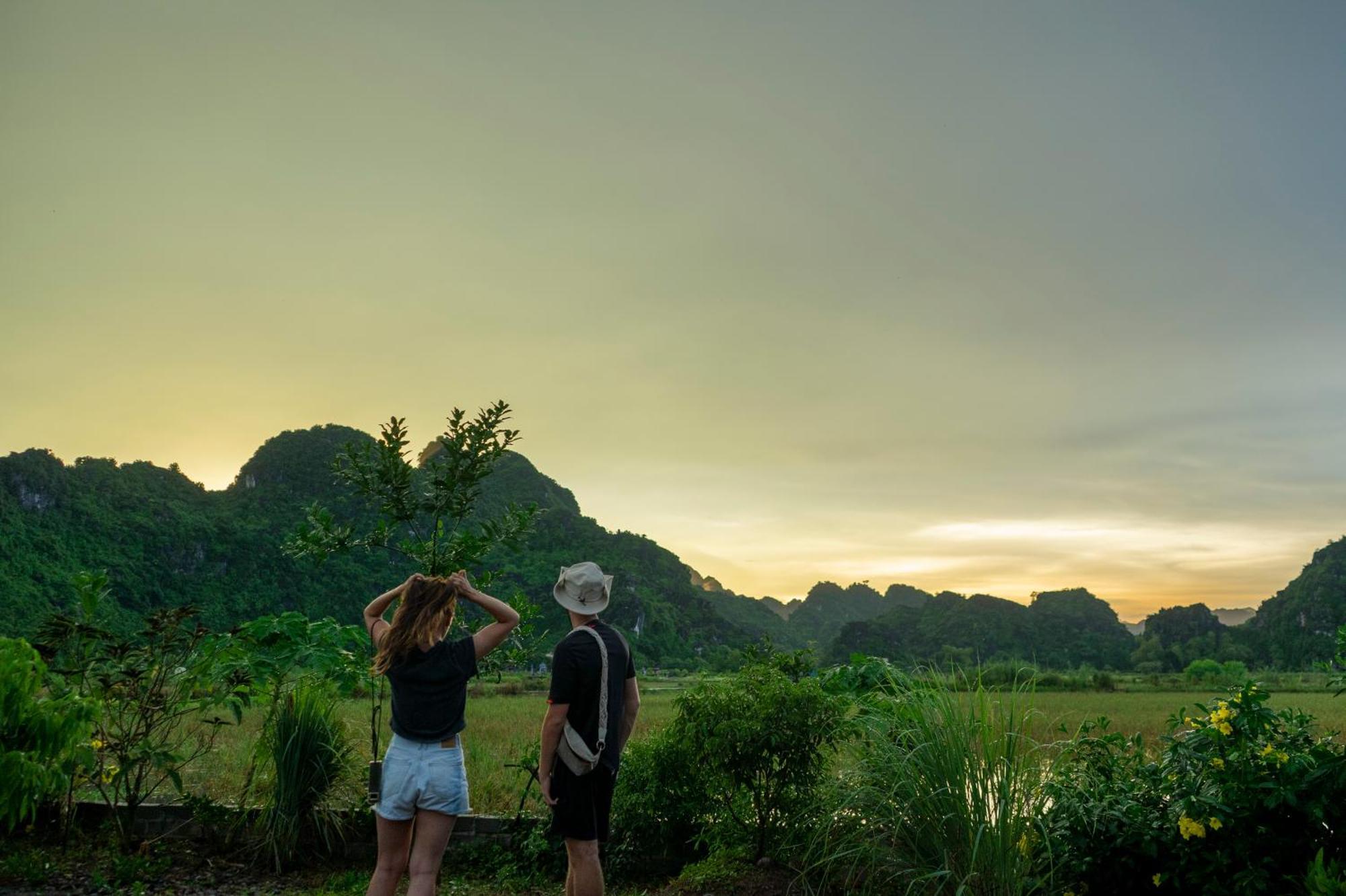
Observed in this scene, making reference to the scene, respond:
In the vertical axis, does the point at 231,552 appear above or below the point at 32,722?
above

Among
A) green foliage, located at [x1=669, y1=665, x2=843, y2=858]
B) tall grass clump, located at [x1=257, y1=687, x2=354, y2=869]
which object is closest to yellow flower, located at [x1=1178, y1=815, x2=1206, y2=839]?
green foliage, located at [x1=669, y1=665, x2=843, y2=858]

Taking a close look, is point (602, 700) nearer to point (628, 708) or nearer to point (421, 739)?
point (628, 708)

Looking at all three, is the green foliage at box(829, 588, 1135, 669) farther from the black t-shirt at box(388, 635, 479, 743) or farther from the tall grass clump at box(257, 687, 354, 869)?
the black t-shirt at box(388, 635, 479, 743)

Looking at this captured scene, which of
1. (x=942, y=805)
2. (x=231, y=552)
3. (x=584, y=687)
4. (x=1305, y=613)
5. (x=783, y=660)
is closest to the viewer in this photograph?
(x=584, y=687)

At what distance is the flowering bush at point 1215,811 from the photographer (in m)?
4.01

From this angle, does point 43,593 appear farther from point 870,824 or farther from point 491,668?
point 870,824

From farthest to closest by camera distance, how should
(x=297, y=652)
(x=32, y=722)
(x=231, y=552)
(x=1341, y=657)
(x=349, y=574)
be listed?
(x=231, y=552)
(x=349, y=574)
(x=297, y=652)
(x=32, y=722)
(x=1341, y=657)

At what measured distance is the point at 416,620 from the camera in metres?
4.19

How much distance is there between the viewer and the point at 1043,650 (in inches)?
3211

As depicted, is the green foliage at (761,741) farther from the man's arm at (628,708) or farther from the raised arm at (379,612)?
the raised arm at (379,612)

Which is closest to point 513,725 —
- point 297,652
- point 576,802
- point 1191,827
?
point 297,652

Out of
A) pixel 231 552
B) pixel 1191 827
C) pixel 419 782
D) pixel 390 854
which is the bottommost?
pixel 390 854

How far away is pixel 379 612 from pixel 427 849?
1.29 m

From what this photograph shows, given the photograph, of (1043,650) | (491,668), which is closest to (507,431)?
(491,668)
